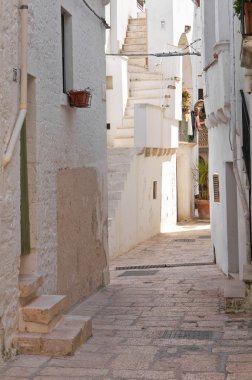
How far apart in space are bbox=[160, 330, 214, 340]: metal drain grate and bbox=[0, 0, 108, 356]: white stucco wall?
1.62 m

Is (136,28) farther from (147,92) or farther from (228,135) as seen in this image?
(228,135)

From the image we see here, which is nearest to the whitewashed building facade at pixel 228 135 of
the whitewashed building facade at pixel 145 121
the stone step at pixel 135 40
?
the whitewashed building facade at pixel 145 121

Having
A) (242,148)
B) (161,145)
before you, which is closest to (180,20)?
(161,145)

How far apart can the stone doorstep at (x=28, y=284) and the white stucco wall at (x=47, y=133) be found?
0.14m

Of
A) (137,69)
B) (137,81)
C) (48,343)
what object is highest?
(137,69)

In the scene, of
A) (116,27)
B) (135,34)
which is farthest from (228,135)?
(135,34)

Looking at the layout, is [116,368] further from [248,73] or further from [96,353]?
[248,73]

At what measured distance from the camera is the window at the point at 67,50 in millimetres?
10000

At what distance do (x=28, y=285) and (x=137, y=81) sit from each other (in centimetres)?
1917

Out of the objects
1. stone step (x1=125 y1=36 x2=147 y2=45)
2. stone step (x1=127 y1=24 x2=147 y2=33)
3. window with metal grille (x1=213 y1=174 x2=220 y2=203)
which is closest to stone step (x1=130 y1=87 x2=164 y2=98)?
stone step (x1=125 y1=36 x2=147 y2=45)

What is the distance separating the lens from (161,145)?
23.0m

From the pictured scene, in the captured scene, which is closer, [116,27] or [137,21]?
[116,27]

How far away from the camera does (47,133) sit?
8688 mm

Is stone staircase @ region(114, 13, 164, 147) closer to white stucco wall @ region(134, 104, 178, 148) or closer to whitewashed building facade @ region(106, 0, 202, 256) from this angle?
whitewashed building facade @ region(106, 0, 202, 256)
